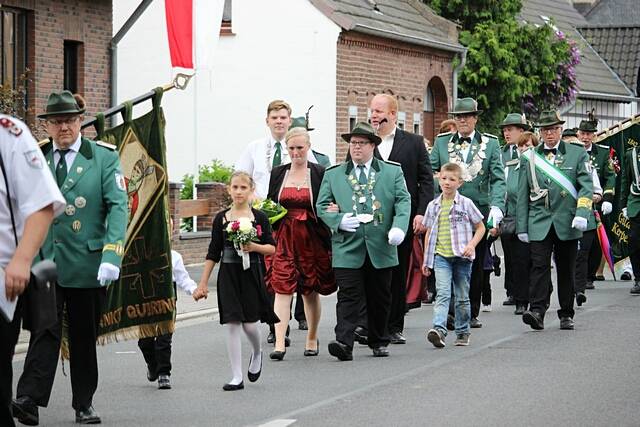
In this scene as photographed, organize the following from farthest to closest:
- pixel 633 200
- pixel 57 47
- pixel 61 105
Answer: pixel 57 47 → pixel 633 200 → pixel 61 105

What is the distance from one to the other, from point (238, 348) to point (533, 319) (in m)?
4.28

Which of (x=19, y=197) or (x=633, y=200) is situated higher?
(x=19, y=197)

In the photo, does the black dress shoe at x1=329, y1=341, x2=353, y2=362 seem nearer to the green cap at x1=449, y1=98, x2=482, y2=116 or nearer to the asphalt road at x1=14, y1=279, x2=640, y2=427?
the asphalt road at x1=14, y1=279, x2=640, y2=427

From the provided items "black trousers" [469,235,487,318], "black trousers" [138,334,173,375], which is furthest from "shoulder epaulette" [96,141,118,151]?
"black trousers" [469,235,487,318]

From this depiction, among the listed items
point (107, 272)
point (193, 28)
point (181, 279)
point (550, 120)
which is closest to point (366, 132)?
point (181, 279)

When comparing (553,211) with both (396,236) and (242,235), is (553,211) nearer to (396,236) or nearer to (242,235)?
(396,236)

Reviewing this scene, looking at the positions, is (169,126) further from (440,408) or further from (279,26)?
(440,408)

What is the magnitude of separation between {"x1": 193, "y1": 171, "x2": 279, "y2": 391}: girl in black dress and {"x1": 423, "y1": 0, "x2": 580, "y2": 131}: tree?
24972mm

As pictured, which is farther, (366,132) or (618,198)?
(618,198)

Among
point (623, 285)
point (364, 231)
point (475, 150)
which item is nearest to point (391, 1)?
point (623, 285)

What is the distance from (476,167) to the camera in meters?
14.4

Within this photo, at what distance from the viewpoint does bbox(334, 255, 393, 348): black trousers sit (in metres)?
11.9

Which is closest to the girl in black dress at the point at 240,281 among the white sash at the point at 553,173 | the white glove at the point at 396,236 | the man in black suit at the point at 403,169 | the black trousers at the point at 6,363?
the white glove at the point at 396,236

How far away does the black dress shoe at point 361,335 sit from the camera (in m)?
12.3
